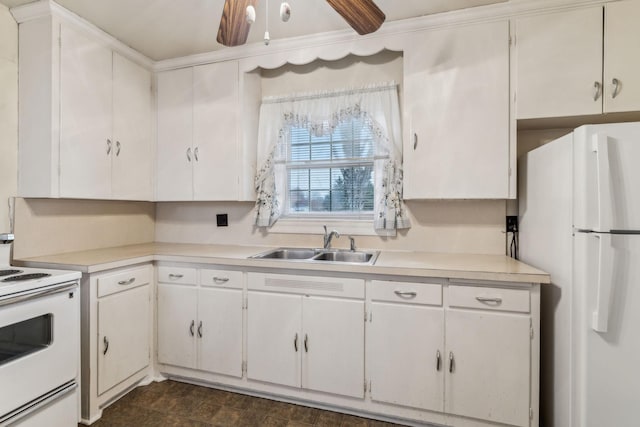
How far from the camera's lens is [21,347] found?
1.58 m

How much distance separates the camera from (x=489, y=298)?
1725 millimetres

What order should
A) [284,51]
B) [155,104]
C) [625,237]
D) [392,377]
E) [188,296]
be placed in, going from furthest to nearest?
[155,104] → [284,51] → [188,296] → [392,377] → [625,237]

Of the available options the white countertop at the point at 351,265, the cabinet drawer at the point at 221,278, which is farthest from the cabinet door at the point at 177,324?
the white countertop at the point at 351,265

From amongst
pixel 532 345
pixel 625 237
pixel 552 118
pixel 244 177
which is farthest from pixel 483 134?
pixel 244 177

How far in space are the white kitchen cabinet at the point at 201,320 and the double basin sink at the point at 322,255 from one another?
1.09ft

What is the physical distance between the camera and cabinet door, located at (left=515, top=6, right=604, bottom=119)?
1842 mm

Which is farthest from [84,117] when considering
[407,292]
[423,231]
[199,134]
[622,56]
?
[622,56]

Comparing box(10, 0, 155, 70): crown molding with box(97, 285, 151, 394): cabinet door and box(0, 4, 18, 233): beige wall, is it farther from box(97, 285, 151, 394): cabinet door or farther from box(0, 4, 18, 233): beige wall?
box(97, 285, 151, 394): cabinet door

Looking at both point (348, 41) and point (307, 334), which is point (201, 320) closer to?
point (307, 334)

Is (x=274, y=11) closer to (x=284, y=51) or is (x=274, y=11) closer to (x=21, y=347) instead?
(x=284, y=51)

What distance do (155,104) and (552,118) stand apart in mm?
2889

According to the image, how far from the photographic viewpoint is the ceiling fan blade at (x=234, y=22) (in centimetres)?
142

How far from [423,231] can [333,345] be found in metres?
1.03

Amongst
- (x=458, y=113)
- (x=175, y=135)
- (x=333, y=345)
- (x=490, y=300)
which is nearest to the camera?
(x=490, y=300)
